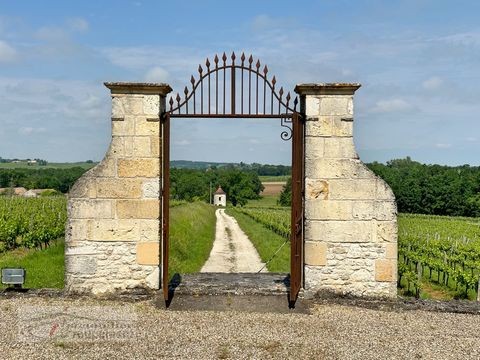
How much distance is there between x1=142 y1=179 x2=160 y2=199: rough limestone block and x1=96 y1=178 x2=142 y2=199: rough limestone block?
7 centimetres

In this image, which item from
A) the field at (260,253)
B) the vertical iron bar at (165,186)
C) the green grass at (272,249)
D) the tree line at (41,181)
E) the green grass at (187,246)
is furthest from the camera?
the tree line at (41,181)

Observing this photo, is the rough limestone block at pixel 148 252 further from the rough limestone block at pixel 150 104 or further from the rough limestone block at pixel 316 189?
the rough limestone block at pixel 316 189

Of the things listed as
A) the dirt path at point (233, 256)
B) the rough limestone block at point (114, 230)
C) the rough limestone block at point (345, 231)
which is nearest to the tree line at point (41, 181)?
the dirt path at point (233, 256)

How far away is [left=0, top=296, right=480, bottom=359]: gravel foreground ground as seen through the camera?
488 cm

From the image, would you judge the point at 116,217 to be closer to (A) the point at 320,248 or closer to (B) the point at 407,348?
(A) the point at 320,248

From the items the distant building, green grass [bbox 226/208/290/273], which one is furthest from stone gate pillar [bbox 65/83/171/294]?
the distant building

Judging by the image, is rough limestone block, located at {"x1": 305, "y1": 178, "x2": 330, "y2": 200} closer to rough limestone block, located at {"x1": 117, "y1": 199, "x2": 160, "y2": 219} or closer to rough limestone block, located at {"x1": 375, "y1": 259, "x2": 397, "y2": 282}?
rough limestone block, located at {"x1": 375, "y1": 259, "x2": 397, "y2": 282}

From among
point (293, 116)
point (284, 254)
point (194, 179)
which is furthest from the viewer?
point (194, 179)

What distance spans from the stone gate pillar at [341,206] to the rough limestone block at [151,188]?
212cm

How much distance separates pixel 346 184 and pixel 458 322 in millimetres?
2278

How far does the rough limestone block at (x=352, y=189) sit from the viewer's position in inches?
260

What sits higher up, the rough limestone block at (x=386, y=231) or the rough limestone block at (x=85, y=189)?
the rough limestone block at (x=85, y=189)

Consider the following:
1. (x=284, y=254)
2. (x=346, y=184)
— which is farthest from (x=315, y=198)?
(x=284, y=254)

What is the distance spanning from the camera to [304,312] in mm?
6164
